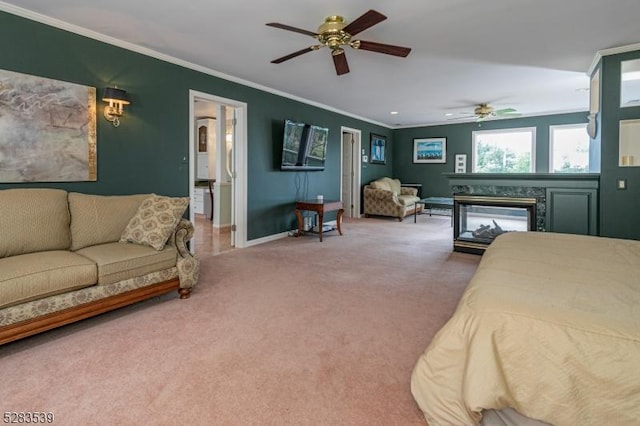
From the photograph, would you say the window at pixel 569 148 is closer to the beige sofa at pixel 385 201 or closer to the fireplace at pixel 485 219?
the beige sofa at pixel 385 201

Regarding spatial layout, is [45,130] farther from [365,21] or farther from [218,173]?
[218,173]

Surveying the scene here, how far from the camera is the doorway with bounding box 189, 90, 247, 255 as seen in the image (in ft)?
15.6

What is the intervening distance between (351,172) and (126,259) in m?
6.34

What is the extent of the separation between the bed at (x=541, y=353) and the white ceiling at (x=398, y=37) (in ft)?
7.83

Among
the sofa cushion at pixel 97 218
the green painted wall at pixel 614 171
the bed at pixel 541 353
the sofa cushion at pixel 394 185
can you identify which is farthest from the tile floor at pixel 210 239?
the green painted wall at pixel 614 171

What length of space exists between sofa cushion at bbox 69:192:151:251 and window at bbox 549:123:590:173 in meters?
8.50

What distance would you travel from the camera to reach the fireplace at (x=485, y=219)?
4.46 meters

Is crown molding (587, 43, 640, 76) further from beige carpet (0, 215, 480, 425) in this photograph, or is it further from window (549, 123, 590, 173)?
window (549, 123, 590, 173)

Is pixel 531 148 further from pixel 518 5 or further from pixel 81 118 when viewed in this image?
pixel 81 118

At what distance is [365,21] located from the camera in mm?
2477

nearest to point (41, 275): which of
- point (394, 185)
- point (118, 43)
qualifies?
point (118, 43)

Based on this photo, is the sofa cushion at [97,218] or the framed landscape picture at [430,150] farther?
the framed landscape picture at [430,150]

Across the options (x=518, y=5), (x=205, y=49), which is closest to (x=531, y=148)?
(x=518, y=5)

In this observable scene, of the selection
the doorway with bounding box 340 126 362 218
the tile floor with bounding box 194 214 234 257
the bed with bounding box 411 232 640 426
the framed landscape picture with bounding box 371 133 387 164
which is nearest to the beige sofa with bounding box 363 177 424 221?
the doorway with bounding box 340 126 362 218
